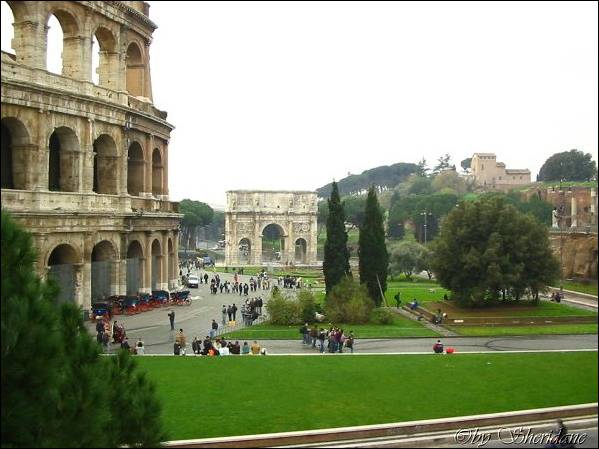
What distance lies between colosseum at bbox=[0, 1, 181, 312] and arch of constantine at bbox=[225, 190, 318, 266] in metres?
41.8

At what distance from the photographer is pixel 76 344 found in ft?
19.6

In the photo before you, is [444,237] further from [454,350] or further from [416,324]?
[454,350]

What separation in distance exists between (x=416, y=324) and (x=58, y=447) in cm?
2560

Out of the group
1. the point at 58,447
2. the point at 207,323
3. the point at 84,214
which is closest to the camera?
the point at 58,447

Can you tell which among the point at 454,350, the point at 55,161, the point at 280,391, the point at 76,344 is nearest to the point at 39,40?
the point at 55,161

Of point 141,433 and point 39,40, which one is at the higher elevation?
point 39,40

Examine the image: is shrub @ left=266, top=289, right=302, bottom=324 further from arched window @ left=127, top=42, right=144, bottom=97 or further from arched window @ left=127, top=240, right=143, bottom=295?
arched window @ left=127, top=42, right=144, bottom=97

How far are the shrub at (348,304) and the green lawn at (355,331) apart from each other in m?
0.51

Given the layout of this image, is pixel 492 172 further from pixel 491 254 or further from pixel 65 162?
pixel 65 162

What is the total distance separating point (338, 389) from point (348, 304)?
1378 cm

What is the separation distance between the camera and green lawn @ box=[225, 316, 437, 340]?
26.0m

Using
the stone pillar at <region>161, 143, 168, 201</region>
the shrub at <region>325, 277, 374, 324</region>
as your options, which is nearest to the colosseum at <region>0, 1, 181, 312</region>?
the stone pillar at <region>161, 143, 168, 201</region>

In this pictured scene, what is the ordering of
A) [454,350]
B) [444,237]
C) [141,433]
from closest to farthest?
[141,433], [454,350], [444,237]

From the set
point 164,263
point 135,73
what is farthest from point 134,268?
point 135,73
